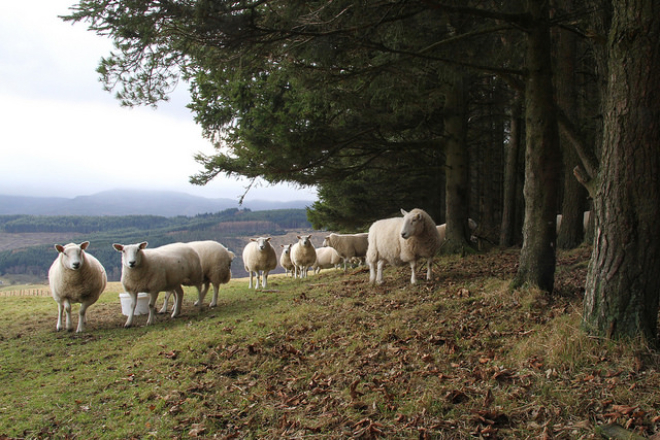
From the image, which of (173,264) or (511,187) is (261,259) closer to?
(173,264)

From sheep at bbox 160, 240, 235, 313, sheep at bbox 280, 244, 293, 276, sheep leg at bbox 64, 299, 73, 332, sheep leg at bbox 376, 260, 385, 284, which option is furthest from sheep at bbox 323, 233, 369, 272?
sheep leg at bbox 64, 299, 73, 332

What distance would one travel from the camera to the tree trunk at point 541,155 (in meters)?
6.65

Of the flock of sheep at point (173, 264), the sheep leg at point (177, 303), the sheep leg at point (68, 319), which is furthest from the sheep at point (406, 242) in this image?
the sheep leg at point (68, 319)

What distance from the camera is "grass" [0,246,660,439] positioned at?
3994mm

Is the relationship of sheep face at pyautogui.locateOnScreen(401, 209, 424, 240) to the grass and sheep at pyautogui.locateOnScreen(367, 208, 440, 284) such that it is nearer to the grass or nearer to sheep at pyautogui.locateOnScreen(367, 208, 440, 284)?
sheep at pyautogui.locateOnScreen(367, 208, 440, 284)

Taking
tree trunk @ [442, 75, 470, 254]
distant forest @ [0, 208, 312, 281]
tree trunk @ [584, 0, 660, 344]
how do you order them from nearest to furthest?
tree trunk @ [584, 0, 660, 344] → tree trunk @ [442, 75, 470, 254] → distant forest @ [0, 208, 312, 281]

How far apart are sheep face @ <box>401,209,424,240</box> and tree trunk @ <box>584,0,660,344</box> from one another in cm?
484

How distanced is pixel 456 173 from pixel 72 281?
10.0m

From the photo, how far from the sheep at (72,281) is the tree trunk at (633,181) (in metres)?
9.48

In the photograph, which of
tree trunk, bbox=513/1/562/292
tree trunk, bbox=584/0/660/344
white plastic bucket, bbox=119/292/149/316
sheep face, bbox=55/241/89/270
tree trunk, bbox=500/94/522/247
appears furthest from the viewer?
tree trunk, bbox=500/94/522/247

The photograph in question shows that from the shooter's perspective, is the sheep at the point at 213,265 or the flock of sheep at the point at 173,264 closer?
the flock of sheep at the point at 173,264

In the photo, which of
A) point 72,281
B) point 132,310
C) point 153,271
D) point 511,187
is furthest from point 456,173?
point 72,281

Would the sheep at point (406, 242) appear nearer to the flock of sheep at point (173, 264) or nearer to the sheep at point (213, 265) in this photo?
the flock of sheep at point (173, 264)

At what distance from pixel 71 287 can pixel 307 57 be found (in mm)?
7021
